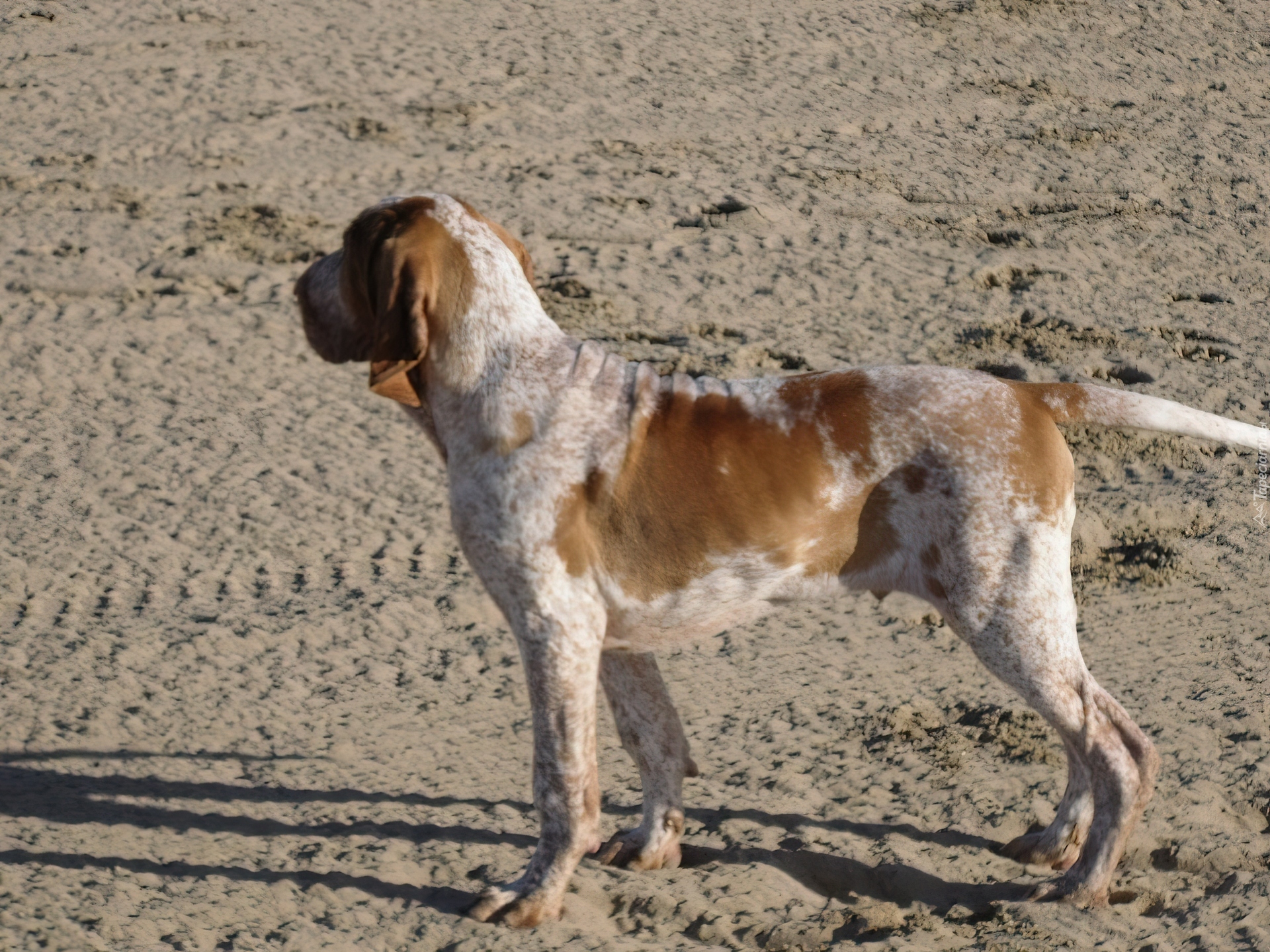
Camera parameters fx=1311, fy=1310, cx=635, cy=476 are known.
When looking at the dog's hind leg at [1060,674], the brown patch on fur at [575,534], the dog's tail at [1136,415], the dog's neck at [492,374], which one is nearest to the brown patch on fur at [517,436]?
the dog's neck at [492,374]

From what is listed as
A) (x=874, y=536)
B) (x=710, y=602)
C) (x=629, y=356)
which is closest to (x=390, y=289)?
(x=710, y=602)

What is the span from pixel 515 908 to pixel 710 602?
1.09 meters

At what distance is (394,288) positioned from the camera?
11.7ft

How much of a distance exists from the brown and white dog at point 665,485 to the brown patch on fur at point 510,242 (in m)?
0.02

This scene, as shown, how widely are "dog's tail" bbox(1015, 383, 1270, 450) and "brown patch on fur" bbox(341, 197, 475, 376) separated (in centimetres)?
174

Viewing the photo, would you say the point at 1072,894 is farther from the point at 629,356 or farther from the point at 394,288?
the point at 629,356

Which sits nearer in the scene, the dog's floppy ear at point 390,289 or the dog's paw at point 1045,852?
the dog's floppy ear at point 390,289

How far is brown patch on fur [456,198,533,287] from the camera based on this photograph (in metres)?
3.83

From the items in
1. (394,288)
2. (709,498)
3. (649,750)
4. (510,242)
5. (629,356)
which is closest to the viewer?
(394,288)

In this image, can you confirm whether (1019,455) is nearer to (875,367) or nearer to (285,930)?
(875,367)

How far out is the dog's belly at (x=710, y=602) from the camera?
3.75 meters

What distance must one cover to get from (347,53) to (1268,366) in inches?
277

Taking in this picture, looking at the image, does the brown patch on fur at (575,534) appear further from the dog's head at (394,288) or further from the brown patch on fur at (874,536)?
the brown patch on fur at (874,536)

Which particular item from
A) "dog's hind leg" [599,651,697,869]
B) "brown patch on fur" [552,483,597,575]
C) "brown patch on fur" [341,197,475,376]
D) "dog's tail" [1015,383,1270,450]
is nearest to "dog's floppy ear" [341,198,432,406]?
"brown patch on fur" [341,197,475,376]
